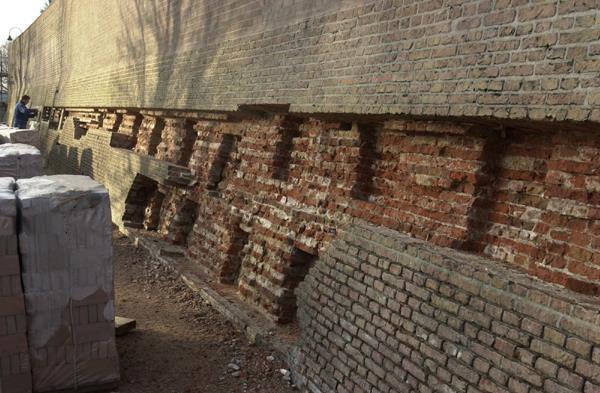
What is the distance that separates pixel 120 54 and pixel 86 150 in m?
2.42

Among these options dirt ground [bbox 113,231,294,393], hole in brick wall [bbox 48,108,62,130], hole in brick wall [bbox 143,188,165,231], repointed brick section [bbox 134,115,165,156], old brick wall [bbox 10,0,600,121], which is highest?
old brick wall [bbox 10,0,600,121]

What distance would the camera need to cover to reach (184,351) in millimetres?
4797

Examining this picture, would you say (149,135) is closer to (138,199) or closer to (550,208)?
(138,199)

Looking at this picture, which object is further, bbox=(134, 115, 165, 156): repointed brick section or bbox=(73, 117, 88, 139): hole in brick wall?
bbox=(73, 117, 88, 139): hole in brick wall

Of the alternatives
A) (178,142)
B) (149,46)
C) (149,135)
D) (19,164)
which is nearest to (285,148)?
(178,142)

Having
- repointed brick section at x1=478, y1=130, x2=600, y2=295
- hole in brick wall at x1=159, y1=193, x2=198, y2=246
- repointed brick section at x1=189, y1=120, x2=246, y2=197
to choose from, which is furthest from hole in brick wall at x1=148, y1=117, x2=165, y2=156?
repointed brick section at x1=478, y1=130, x2=600, y2=295

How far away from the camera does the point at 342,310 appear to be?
3.94 metres

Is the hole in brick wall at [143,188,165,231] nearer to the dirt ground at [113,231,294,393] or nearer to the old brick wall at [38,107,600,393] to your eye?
the dirt ground at [113,231,294,393]

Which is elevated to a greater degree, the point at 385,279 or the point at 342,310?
the point at 385,279

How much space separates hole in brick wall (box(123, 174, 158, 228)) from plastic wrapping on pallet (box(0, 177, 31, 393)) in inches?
210

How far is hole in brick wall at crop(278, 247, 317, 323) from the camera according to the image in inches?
195

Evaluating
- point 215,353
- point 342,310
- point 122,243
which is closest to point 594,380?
point 342,310

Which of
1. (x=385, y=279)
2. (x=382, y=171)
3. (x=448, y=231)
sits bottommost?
(x=385, y=279)

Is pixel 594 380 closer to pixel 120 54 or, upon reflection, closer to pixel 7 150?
pixel 7 150
